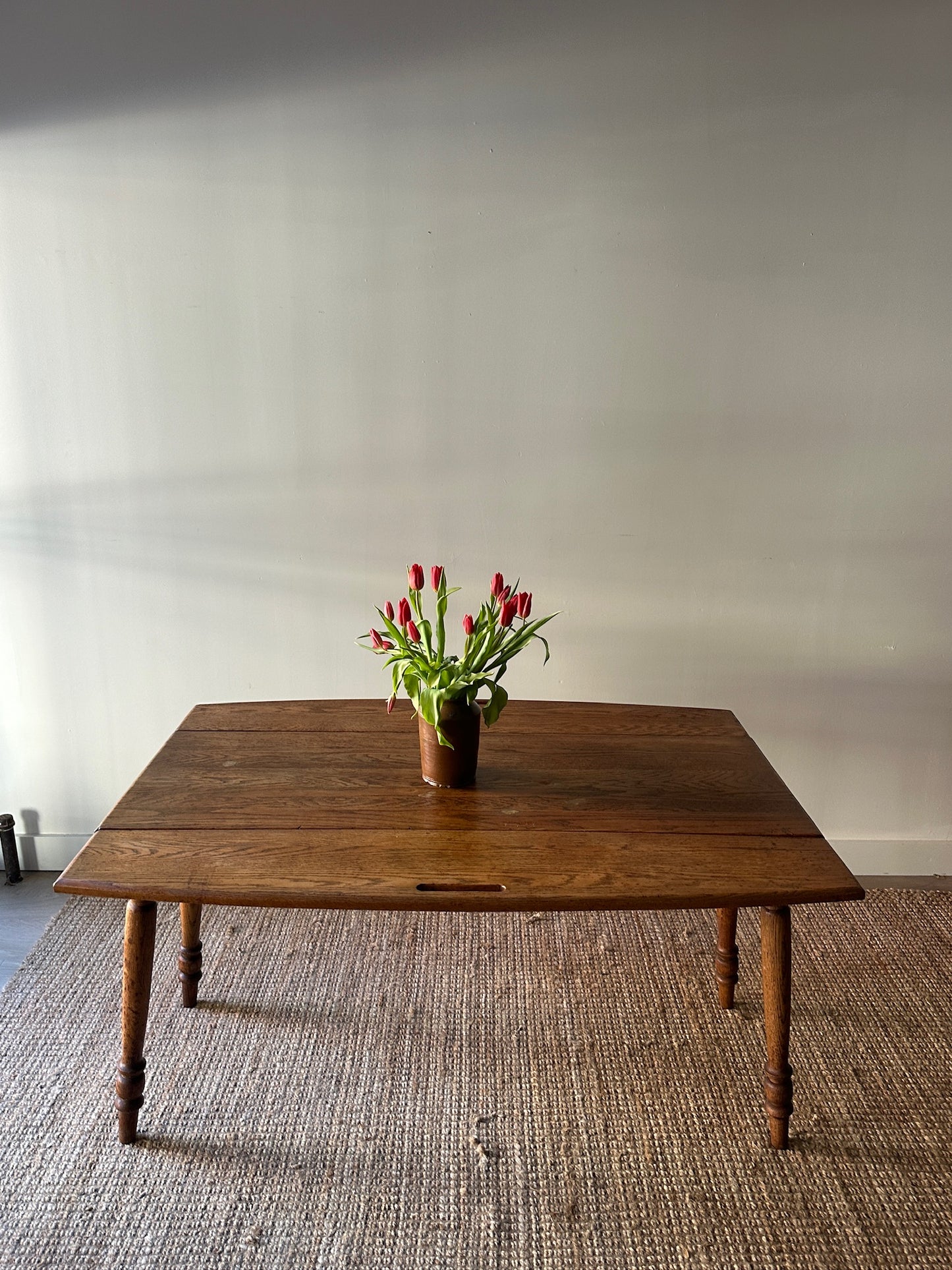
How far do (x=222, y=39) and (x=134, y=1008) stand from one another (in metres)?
2.15

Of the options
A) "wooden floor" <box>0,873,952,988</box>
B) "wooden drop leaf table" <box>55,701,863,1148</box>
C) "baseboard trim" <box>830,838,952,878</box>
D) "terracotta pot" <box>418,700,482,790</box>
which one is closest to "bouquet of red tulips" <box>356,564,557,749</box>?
"terracotta pot" <box>418,700,482,790</box>

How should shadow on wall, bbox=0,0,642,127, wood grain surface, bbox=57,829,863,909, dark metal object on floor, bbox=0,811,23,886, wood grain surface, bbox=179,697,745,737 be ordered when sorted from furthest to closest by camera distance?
dark metal object on floor, bbox=0,811,23,886 < shadow on wall, bbox=0,0,642,127 < wood grain surface, bbox=179,697,745,737 < wood grain surface, bbox=57,829,863,909

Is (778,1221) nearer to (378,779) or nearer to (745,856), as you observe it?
(745,856)

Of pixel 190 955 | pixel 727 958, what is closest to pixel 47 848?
pixel 190 955

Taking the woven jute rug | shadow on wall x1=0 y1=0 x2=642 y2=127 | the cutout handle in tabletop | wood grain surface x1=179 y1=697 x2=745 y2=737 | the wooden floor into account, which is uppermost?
shadow on wall x1=0 y1=0 x2=642 y2=127

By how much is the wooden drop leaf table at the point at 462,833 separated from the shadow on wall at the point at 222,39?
1.51 m

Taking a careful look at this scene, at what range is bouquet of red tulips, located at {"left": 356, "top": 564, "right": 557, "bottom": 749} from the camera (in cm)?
190

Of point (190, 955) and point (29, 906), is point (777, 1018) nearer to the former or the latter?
point (190, 955)

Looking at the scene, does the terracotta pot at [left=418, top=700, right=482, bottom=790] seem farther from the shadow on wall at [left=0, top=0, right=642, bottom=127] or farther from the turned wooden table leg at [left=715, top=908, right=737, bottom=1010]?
the shadow on wall at [left=0, top=0, right=642, bottom=127]

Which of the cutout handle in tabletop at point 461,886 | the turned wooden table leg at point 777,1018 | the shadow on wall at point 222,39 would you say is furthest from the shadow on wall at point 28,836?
the turned wooden table leg at point 777,1018

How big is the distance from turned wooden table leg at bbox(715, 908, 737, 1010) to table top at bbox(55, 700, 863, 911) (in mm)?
411

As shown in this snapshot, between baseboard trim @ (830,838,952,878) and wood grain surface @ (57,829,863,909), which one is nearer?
wood grain surface @ (57,829,863,909)

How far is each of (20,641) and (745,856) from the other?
204cm

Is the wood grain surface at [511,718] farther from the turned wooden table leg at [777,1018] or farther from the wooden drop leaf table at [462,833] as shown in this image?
the turned wooden table leg at [777,1018]
